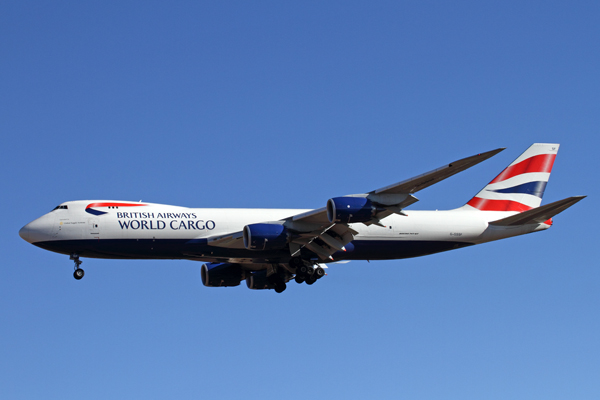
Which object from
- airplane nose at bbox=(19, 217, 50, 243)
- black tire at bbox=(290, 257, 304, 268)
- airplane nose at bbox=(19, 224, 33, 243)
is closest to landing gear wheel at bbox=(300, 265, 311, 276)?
black tire at bbox=(290, 257, 304, 268)

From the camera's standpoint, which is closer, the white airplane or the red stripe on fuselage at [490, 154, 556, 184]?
the white airplane

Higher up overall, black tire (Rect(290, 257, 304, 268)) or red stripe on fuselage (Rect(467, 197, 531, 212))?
red stripe on fuselage (Rect(467, 197, 531, 212))

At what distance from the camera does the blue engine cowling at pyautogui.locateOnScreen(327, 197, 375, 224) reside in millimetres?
34406

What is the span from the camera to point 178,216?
4019cm

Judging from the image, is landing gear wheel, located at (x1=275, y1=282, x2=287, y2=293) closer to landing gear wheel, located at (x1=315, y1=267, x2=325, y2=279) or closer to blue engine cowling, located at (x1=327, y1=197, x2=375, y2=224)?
landing gear wheel, located at (x1=315, y1=267, x2=325, y2=279)

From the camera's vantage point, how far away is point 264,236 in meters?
37.3

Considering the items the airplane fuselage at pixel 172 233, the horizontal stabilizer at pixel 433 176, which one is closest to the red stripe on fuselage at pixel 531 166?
the airplane fuselage at pixel 172 233

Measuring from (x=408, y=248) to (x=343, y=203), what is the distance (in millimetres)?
9646

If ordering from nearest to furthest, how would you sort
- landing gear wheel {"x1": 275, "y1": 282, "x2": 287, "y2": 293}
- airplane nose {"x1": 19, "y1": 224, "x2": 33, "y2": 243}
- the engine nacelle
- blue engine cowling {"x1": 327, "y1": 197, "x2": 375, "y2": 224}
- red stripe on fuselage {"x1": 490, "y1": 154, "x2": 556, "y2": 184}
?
blue engine cowling {"x1": 327, "y1": 197, "x2": 375, "y2": 224}
airplane nose {"x1": 19, "y1": 224, "x2": 33, "y2": 243}
landing gear wheel {"x1": 275, "y1": 282, "x2": 287, "y2": 293}
the engine nacelle
red stripe on fuselage {"x1": 490, "y1": 154, "x2": 556, "y2": 184}

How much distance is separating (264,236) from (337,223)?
4.05 m

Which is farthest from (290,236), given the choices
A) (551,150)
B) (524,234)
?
(551,150)

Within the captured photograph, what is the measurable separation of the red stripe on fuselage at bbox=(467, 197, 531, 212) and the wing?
9786 millimetres

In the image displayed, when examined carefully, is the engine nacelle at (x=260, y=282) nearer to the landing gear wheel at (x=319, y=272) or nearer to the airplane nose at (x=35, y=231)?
the landing gear wheel at (x=319, y=272)

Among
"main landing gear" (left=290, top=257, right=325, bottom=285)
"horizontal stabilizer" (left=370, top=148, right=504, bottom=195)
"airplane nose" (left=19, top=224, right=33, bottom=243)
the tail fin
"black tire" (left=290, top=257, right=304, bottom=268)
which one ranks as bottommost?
"main landing gear" (left=290, top=257, right=325, bottom=285)
